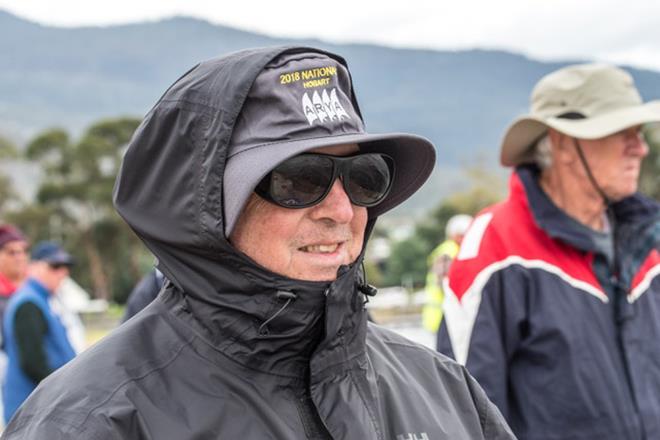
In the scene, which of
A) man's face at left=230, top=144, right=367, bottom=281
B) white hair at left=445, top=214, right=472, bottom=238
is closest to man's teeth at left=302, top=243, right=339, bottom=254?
man's face at left=230, top=144, right=367, bottom=281

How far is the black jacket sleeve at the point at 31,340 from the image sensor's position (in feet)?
17.5

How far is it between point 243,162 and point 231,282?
226 mm

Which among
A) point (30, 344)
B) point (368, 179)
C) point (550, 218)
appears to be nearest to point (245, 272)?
point (368, 179)

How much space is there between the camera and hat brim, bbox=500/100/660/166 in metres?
3.07

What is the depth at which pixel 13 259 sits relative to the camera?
7168 mm

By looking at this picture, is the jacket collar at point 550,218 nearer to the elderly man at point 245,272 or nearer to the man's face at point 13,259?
the elderly man at point 245,272

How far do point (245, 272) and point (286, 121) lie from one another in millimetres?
295

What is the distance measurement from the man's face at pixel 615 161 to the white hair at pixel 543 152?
13 cm

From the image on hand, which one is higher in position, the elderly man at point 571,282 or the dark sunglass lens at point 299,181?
the dark sunglass lens at point 299,181

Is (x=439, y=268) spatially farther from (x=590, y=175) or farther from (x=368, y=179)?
(x=368, y=179)

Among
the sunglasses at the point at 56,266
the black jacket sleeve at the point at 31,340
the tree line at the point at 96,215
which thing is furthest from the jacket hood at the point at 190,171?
the tree line at the point at 96,215

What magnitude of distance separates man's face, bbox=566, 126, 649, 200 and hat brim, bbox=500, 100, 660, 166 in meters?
0.07

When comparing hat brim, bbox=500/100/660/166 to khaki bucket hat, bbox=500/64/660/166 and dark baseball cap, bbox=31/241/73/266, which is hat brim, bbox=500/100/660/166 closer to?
khaki bucket hat, bbox=500/64/660/166

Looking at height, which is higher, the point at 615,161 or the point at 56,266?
the point at 615,161
